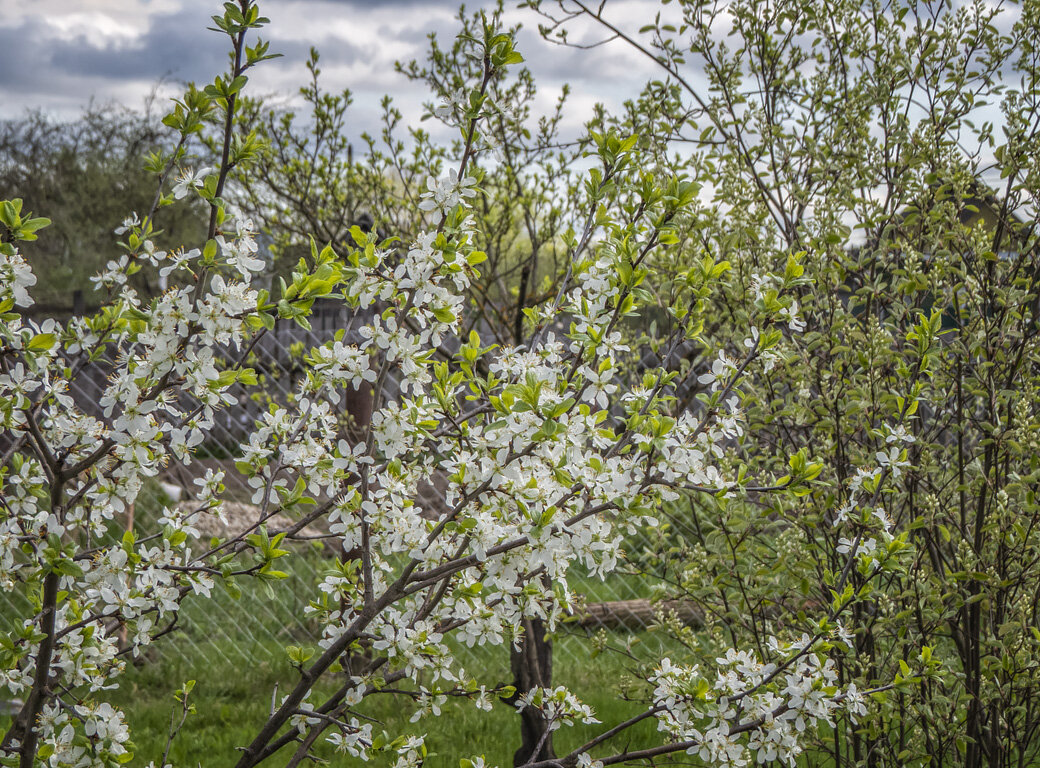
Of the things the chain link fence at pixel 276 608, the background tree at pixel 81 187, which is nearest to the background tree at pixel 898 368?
the chain link fence at pixel 276 608

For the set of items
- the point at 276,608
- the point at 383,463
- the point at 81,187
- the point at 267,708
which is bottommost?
the point at 267,708

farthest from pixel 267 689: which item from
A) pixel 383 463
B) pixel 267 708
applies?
pixel 383 463

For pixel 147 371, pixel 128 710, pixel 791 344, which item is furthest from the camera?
pixel 128 710

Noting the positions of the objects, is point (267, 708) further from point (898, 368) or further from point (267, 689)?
point (898, 368)

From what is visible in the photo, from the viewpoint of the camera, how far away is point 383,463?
2.14m

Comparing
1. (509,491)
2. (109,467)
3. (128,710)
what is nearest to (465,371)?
(509,491)

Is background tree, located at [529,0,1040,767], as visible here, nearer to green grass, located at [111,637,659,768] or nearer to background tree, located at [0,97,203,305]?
green grass, located at [111,637,659,768]

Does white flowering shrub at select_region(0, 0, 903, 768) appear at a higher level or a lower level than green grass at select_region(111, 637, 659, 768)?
higher

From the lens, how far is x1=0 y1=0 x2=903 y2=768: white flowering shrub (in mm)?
1709

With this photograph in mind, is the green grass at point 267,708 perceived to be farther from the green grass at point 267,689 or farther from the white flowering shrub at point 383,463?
the white flowering shrub at point 383,463

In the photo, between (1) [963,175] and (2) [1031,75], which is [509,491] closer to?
(1) [963,175]

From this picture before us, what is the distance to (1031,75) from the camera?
279 centimetres

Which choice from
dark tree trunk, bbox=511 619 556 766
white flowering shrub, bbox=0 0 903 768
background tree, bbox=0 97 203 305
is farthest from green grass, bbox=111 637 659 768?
background tree, bbox=0 97 203 305

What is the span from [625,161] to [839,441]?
116 centimetres
